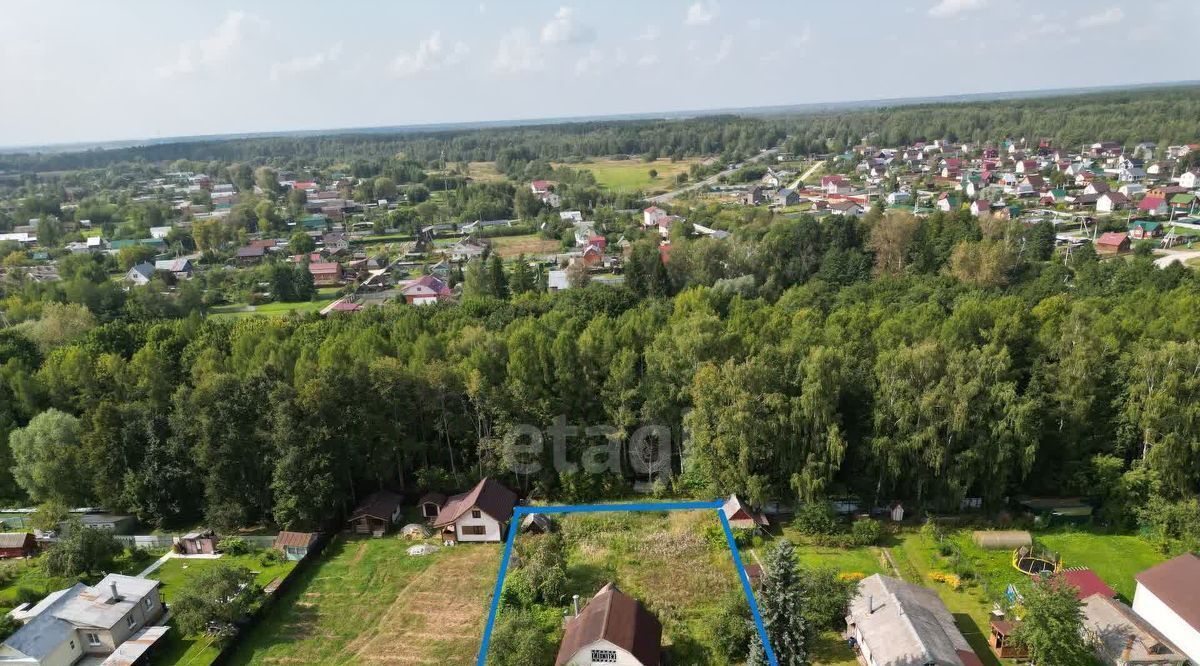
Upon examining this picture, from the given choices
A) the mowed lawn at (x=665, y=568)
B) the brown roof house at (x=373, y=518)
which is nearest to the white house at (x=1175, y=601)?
the mowed lawn at (x=665, y=568)

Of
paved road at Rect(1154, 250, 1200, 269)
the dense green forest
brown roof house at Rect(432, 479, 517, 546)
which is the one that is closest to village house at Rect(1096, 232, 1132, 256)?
paved road at Rect(1154, 250, 1200, 269)

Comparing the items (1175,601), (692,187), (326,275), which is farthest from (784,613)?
(692,187)

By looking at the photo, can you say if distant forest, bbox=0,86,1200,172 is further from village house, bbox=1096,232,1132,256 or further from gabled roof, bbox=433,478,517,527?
gabled roof, bbox=433,478,517,527

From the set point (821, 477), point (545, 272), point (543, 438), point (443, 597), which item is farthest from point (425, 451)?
point (545, 272)

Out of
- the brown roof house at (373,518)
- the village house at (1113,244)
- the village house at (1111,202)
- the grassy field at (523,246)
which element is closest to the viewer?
the brown roof house at (373,518)

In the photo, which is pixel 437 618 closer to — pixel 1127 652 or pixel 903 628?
pixel 903 628

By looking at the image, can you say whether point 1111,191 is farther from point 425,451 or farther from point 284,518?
point 284,518

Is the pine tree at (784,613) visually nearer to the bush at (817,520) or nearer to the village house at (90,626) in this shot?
the bush at (817,520)
